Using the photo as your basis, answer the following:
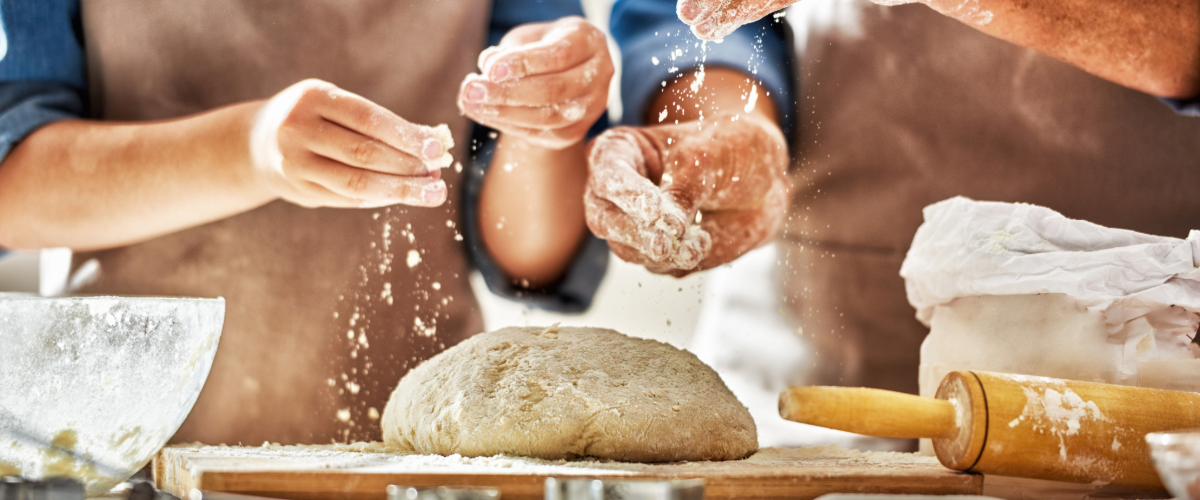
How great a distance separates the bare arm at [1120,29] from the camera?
107cm

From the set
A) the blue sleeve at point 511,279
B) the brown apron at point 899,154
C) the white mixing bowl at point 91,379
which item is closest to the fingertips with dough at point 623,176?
the blue sleeve at point 511,279

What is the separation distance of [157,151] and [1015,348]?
A: 1.13m

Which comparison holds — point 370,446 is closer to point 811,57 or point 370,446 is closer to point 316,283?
point 316,283

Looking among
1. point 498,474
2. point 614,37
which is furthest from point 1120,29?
point 498,474

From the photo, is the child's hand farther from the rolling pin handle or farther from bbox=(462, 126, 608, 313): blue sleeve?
the rolling pin handle

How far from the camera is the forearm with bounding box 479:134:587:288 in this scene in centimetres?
120

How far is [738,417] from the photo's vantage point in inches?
34.0

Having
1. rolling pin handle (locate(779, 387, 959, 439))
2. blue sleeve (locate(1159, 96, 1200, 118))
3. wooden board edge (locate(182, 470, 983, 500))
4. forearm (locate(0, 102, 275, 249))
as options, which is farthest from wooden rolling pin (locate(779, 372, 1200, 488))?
forearm (locate(0, 102, 275, 249))

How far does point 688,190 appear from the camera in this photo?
3.66 ft

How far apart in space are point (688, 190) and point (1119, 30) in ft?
2.05

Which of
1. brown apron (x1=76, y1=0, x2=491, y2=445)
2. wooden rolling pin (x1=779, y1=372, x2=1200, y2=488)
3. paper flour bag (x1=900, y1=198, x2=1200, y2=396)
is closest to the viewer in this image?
wooden rolling pin (x1=779, y1=372, x2=1200, y2=488)

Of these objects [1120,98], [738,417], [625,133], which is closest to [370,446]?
[738,417]

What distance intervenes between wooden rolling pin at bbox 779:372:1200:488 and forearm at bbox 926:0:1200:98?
54 centimetres

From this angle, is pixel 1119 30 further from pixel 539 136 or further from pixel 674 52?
pixel 539 136
